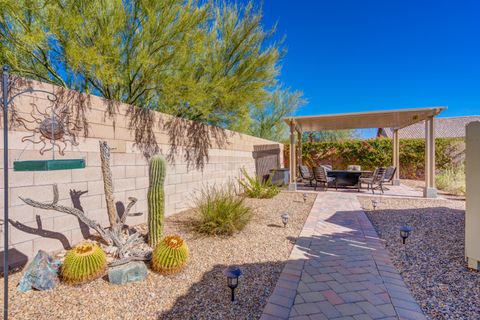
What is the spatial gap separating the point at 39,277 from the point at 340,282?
326 centimetres

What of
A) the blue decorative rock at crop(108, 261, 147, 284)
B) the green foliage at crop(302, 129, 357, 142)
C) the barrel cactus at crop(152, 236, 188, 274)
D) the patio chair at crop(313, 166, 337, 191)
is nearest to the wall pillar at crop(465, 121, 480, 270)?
the barrel cactus at crop(152, 236, 188, 274)

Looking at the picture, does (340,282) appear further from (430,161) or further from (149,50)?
(430,161)

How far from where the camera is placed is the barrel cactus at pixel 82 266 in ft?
8.57

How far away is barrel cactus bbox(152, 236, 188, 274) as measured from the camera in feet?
9.52

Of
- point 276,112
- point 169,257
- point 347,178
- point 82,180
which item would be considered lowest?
point 169,257

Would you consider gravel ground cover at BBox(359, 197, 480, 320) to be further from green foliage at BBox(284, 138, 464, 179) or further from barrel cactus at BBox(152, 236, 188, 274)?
green foliage at BBox(284, 138, 464, 179)

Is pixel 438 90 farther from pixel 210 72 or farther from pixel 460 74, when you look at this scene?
pixel 210 72

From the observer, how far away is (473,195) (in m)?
3.20

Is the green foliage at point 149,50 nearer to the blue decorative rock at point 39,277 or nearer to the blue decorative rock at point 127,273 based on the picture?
the blue decorative rock at point 39,277

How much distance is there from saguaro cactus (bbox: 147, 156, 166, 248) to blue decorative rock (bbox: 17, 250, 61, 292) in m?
1.22

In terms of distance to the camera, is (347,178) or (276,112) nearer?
(347,178)

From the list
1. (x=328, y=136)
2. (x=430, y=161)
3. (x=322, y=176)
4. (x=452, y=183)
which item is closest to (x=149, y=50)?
(x=322, y=176)

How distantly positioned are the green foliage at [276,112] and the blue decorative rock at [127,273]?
1338 centimetres

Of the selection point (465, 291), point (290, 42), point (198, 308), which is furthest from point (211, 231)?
point (290, 42)
